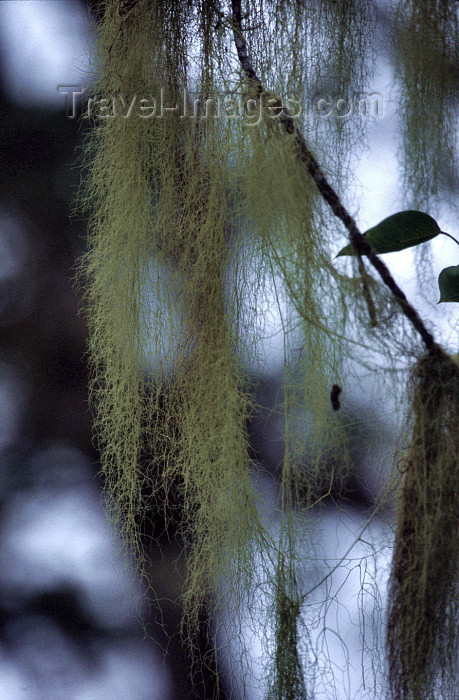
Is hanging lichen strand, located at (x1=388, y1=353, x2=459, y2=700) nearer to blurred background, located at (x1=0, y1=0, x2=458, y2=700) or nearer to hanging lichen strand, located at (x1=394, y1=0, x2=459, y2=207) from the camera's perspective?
blurred background, located at (x1=0, y1=0, x2=458, y2=700)

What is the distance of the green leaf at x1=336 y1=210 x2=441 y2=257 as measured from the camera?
46cm

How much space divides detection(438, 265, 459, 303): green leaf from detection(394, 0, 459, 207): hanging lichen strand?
125 mm

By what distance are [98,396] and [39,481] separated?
235 mm

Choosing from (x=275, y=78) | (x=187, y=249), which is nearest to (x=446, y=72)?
(x=275, y=78)

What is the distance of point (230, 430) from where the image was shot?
1.57 ft

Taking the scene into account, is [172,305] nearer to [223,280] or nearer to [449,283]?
[223,280]

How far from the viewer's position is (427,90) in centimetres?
56

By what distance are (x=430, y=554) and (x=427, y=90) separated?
15.0 inches

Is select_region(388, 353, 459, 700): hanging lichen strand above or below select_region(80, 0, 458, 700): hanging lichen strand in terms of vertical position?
below

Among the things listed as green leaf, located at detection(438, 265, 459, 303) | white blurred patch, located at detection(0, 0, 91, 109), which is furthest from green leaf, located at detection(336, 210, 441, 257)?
white blurred patch, located at detection(0, 0, 91, 109)

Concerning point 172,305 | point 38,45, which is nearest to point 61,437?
point 172,305

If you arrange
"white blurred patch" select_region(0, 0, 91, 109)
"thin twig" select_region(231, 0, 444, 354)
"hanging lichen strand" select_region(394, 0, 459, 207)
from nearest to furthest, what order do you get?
1. "thin twig" select_region(231, 0, 444, 354)
2. "hanging lichen strand" select_region(394, 0, 459, 207)
3. "white blurred patch" select_region(0, 0, 91, 109)

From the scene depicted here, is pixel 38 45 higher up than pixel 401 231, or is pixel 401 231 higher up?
pixel 38 45

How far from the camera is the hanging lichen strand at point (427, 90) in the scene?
1.77ft
